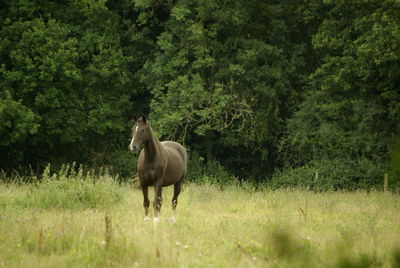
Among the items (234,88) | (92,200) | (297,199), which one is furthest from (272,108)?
(92,200)

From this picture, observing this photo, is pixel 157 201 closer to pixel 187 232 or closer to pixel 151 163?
pixel 151 163

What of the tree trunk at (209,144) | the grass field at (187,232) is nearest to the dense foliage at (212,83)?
the tree trunk at (209,144)

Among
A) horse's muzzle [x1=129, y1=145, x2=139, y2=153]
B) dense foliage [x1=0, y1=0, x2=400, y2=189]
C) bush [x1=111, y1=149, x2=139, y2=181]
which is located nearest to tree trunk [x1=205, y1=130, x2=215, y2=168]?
dense foliage [x1=0, y1=0, x2=400, y2=189]

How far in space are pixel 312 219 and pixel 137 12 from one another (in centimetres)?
2422

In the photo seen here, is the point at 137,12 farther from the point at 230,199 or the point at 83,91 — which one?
the point at 230,199

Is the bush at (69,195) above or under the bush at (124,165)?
above

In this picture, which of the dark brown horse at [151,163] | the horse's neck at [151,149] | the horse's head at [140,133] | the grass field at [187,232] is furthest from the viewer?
the horse's neck at [151,149]

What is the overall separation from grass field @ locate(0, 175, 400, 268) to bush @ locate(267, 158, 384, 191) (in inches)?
451

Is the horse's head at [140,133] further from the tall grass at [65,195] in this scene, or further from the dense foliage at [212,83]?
the dense foliage at [212,83]

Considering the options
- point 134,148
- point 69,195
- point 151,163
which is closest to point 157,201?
point 151,163

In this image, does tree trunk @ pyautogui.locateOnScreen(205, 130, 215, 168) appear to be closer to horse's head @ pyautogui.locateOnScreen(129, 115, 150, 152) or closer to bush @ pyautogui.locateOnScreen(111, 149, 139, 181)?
bush @ pyautogui.locateOnScreen(111, 149, 139, 181)

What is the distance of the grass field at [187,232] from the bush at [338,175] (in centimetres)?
1144

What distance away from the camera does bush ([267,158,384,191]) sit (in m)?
26.4

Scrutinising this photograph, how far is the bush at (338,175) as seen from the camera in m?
26.4
